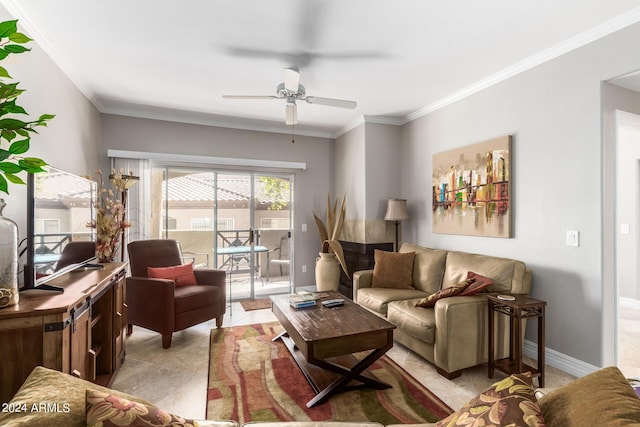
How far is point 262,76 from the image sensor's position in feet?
10.1

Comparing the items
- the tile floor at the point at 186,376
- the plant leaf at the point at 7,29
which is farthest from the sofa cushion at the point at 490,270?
the plant leaf at the point at 7,29

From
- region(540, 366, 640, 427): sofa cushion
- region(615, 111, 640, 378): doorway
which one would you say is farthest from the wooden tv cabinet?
region(615, 111, 640, 378): doorway

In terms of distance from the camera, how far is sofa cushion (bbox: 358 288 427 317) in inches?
120

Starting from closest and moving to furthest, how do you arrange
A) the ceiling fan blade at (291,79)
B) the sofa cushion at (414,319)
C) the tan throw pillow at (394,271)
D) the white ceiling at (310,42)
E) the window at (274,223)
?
the white ceiling at (310,42), the sofa cushion at (414,319), the ceiling fan blade at (291,79), the tan throw pillow at (394,271), the window at (274,223)

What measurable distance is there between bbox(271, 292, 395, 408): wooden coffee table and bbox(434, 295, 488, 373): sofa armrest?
470 millimetres

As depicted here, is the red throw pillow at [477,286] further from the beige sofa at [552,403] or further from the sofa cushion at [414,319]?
the beige sofa at [552,403]

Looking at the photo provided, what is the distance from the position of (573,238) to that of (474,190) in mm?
1001

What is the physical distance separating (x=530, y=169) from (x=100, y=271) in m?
3.69

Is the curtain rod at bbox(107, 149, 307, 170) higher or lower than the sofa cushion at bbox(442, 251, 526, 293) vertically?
higher

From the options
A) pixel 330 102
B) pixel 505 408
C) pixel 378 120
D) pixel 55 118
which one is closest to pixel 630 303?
pixel 378 120

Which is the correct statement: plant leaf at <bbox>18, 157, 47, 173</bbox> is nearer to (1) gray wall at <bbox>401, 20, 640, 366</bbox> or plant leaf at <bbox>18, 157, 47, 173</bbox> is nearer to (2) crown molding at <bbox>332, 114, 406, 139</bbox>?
(1) gray wall at <bbox>401, 20, 640, 366</bbox>

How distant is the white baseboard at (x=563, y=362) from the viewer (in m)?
2.40

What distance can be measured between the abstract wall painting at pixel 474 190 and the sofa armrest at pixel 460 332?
3.08ft

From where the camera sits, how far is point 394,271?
3465 mm
